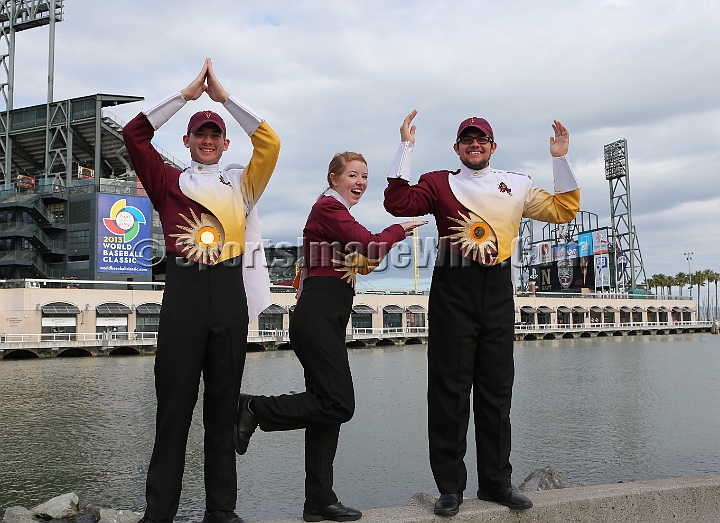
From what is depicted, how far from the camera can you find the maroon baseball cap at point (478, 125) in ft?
12.7

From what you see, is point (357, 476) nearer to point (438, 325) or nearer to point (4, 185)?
point (438, 325)

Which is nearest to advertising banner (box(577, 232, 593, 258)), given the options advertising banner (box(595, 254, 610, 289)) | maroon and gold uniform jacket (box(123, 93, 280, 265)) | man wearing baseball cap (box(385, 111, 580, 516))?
advertising banner (box(595, 254, 610, 289))

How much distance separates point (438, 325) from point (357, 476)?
5.99m

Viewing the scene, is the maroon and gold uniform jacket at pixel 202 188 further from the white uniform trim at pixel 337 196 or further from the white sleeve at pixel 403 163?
the white sleeve at pixel 403 163

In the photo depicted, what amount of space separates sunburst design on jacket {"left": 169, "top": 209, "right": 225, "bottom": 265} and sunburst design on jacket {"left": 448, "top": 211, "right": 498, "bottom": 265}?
1327mm

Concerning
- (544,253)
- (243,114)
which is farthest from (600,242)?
(243,114)

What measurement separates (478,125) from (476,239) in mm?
671

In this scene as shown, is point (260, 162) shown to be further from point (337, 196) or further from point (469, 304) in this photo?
point (469, 304)

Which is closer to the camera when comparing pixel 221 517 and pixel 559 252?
pixel 221 517

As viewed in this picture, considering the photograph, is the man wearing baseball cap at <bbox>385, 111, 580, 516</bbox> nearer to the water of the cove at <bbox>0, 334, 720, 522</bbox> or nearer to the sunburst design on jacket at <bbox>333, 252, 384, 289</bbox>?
the sunburst design on jacket at <bbox>333, 252, 384, 289</bbox>

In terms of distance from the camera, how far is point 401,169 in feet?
12.2

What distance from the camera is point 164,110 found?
352 cm

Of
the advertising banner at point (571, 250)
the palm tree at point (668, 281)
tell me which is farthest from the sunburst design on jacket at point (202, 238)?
the palm tree at point (668, 281)

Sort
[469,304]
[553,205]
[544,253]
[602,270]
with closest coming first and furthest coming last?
1. [469,304]
2. [553,205]
3. [602,270]
4. [544,253]
